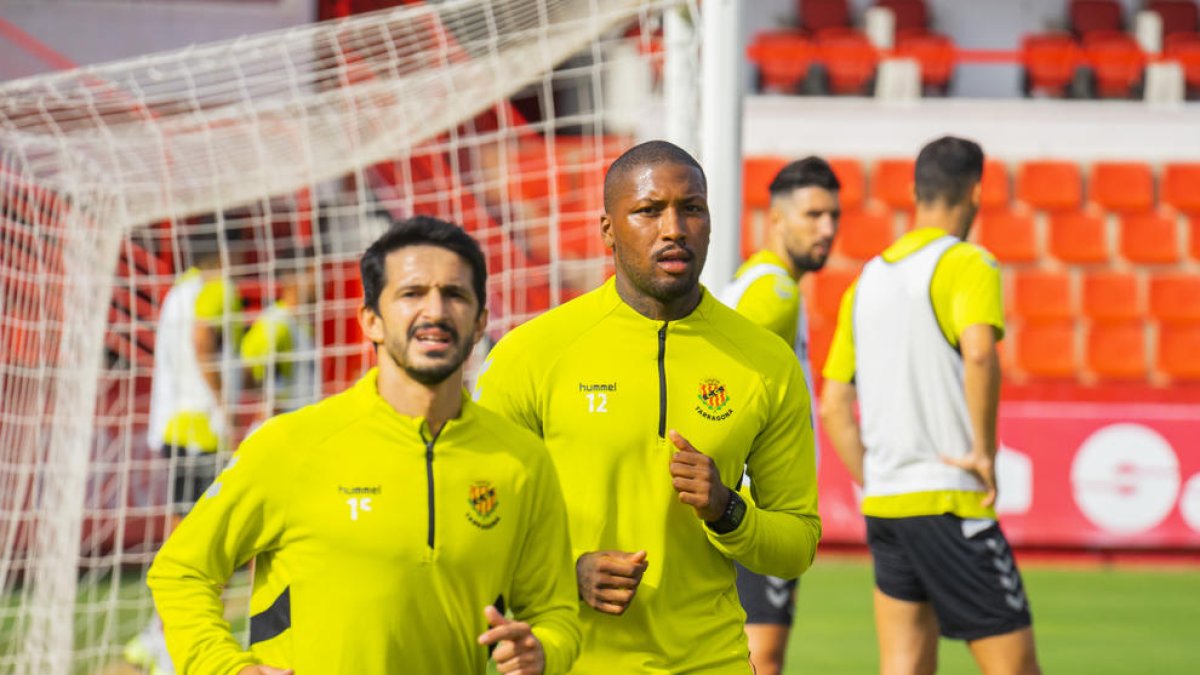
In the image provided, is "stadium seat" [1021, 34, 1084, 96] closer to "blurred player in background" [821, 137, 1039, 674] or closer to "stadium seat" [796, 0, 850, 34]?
"stadium seat" [796, 0, 850, 34]

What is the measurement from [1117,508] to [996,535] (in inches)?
254

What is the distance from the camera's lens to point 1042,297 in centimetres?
1474

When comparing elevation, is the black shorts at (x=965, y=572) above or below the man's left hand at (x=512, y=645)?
below

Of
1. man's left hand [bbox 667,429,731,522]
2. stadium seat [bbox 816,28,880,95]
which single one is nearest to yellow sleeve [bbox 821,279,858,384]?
man's left hand [bbox 667,429,731,522]

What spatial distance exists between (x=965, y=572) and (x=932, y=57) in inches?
489

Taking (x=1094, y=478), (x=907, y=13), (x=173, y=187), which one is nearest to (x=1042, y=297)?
(x=1094, y=478)

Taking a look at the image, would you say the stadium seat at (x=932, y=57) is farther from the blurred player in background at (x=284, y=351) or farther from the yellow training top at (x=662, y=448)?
the yellow training top at (x=662, y=448)

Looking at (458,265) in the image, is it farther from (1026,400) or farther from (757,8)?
(757,8)

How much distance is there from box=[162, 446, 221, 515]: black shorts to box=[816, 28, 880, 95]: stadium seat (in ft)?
32.8

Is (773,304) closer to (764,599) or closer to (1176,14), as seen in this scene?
(764,599)

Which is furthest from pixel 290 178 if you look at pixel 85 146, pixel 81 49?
pixel 81 49

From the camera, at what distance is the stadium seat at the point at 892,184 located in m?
15.1

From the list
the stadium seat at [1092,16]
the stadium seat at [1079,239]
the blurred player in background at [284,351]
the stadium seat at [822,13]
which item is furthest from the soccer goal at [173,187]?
the stadium seat at [1092,16]

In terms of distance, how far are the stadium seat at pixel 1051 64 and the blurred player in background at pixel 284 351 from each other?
983 cm
